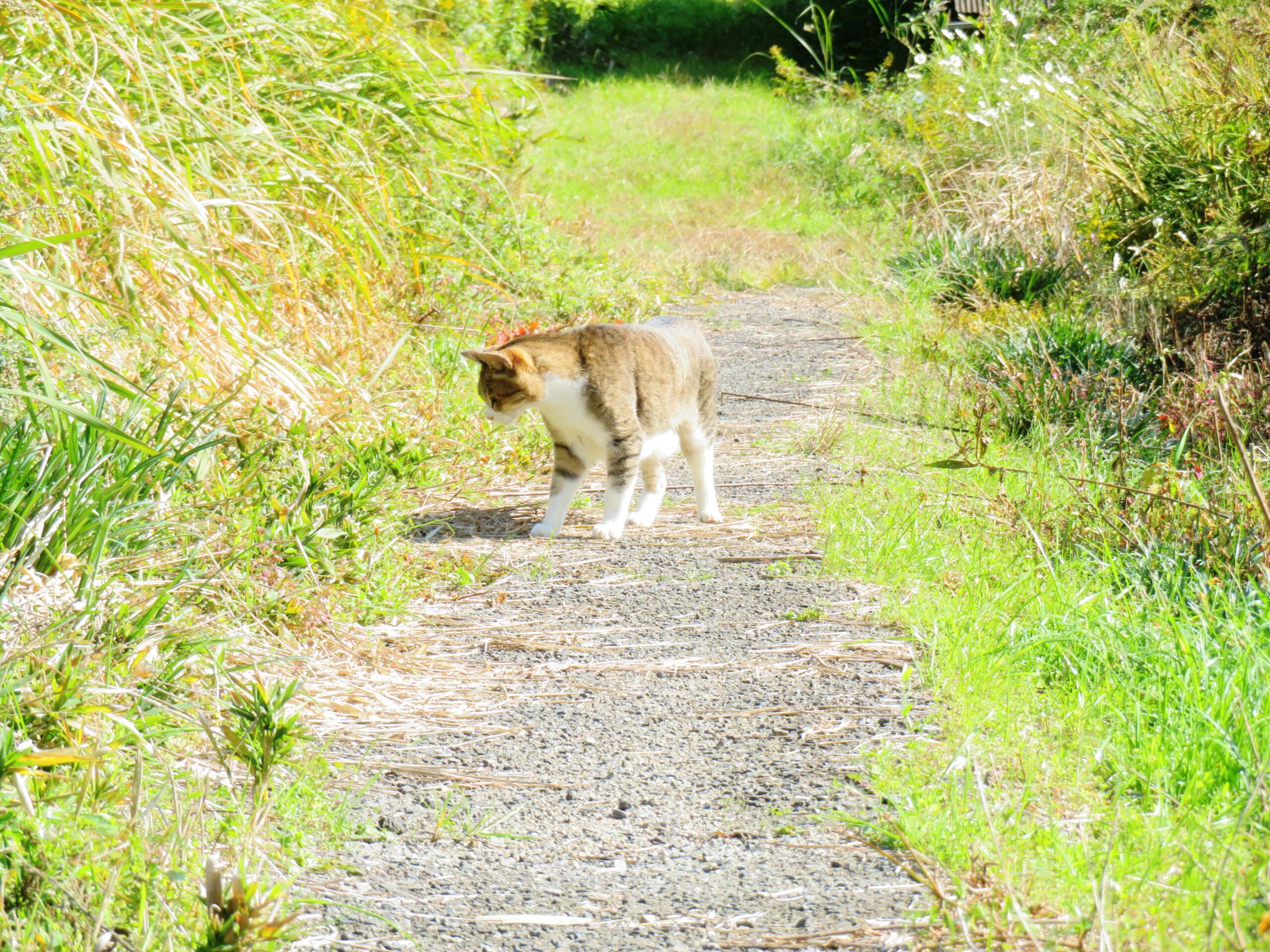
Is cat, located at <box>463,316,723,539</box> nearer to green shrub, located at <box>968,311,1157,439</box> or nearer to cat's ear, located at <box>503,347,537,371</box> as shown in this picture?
cat's ear, located at <box>503,347,537,371</box>

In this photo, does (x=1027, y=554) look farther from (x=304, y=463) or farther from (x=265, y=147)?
(x=265, y=147)

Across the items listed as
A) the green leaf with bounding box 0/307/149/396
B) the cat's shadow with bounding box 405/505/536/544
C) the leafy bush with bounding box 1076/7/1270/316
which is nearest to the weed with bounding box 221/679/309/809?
the green leaf with bounding box 0/307/149/396

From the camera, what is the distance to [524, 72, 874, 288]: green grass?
10016 mm

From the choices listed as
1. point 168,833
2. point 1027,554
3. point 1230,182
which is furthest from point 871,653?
point 1230,182

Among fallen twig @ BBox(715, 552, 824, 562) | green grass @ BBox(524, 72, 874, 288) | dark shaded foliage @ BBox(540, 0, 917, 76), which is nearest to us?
fallen twig @ BBox(715, 552, 824, 562)

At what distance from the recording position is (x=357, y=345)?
4.87 meters

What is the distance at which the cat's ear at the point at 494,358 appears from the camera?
4242 mm


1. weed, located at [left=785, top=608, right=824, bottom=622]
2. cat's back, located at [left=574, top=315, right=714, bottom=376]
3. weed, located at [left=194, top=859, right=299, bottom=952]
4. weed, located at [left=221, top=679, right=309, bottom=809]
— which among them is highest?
weed, located at [left=194, top=859, right=299, bottom=952]

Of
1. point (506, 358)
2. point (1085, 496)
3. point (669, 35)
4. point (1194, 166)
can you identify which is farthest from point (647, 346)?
point (669, 35)

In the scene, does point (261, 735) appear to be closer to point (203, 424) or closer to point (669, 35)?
point (203, 424)

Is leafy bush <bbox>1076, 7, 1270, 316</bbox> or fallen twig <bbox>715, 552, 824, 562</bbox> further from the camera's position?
leafy bush <bbox>1076, 7, 1270, 316</bbox>

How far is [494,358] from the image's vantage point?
426cm

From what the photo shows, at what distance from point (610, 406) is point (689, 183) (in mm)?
9660

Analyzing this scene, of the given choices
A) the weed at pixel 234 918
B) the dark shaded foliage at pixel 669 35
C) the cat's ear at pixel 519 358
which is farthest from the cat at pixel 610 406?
the dark shaded foliage at pixel 669 35
